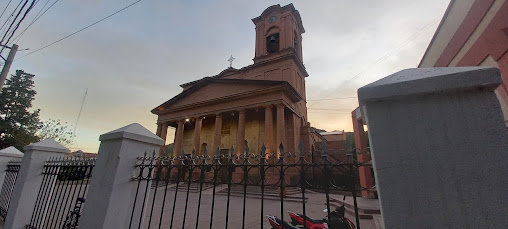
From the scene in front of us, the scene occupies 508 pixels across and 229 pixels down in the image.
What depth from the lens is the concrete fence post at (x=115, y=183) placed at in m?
2.61

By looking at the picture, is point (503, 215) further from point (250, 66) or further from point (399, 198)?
point (250, 66)

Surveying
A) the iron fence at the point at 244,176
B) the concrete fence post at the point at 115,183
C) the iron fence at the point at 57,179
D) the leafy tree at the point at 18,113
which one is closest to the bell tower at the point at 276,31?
the iron fence at the point at 244,176

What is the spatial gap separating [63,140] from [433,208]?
43.1m

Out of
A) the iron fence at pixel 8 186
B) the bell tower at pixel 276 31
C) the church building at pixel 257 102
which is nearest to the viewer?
the iron fence at pixel 8 186

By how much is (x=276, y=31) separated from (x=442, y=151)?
23.1 m

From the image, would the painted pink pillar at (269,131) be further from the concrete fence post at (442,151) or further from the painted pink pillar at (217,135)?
the concrete fence post at (442,151)

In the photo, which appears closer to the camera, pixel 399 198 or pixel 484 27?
pixel 399 198

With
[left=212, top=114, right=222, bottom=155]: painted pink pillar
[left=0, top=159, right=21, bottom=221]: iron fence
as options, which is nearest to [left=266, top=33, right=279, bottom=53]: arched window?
[left=212, top=114, right=222, bottom=155]: painted pink pillar

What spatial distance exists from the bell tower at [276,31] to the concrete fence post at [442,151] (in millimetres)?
20438

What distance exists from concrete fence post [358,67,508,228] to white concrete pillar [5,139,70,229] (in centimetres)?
615

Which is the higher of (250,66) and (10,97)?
(250,66)

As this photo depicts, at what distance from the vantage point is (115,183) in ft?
8.64

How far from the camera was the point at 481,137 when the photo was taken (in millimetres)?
1175

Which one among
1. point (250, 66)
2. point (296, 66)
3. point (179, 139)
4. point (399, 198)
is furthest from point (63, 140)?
point (399, 198)
